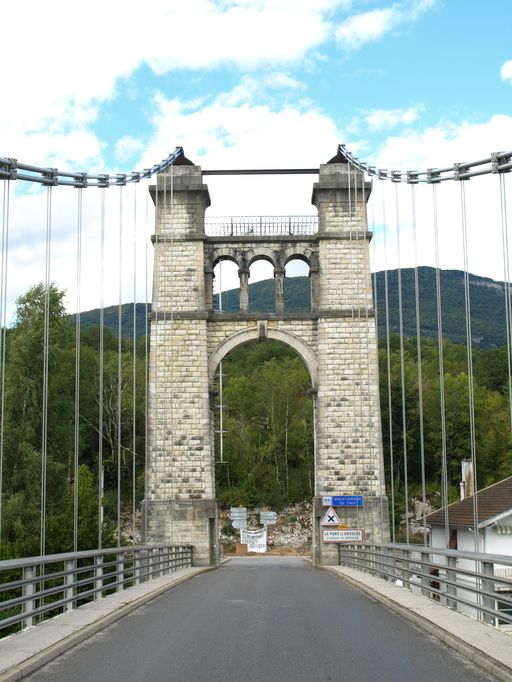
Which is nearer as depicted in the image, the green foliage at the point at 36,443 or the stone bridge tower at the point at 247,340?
the stone bridge tower at the point at 247,340

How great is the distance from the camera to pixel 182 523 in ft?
95.7

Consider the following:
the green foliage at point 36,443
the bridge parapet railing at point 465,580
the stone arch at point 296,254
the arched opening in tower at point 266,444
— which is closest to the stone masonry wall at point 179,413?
the green foliage at point 36,443

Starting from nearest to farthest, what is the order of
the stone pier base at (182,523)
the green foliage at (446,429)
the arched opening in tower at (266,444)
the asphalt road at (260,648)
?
the asphalt road at (260,648) → the stone pier base at (182,523) → the green foliage at (446,429) → the arched opening in tower at (266,444)

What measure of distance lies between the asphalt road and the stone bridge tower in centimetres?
1561

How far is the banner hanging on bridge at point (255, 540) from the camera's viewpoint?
1753 inches

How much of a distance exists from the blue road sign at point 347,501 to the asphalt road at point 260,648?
1528 centimetres

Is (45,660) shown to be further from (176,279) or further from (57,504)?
(57,504)

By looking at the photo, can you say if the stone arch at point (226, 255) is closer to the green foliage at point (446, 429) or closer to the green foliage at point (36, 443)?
the green foliage at point (36, 443)

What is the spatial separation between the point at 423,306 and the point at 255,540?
97748mm

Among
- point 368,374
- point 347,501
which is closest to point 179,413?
point 347,501

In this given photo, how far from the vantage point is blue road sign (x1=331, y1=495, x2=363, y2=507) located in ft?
95.5

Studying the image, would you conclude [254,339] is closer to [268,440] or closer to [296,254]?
[296,254]

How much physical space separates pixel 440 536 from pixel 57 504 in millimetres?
14473

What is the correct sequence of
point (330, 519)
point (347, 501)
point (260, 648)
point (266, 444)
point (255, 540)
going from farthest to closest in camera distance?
point (266, 444)
point (255, 540)
point (347, 501)
point (330, 519)
point (260, 648)
